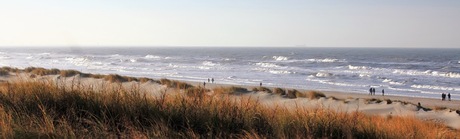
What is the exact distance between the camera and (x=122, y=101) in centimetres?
677

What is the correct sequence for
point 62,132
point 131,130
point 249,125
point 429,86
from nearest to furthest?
1. point 62,132
2. point 131,130
3. point 249,125
4. point 429,86

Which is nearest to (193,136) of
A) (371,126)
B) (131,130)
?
(131,130)

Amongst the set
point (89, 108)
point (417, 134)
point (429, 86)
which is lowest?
point (429, 86)

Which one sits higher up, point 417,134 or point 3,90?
point 3,90

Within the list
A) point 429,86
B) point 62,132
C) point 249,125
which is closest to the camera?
point 62,132

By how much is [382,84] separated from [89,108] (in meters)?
41.1

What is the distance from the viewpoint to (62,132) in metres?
5.18

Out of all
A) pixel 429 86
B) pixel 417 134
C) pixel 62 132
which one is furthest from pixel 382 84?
pixel 62 132

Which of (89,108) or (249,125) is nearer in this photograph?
(249,125)

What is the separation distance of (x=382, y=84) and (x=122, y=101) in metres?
40.9

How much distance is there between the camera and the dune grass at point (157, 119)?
548 centimetres

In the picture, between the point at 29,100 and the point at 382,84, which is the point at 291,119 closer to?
the point at 29,100

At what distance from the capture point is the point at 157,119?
6.03 metres

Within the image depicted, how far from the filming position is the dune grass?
548 cm
